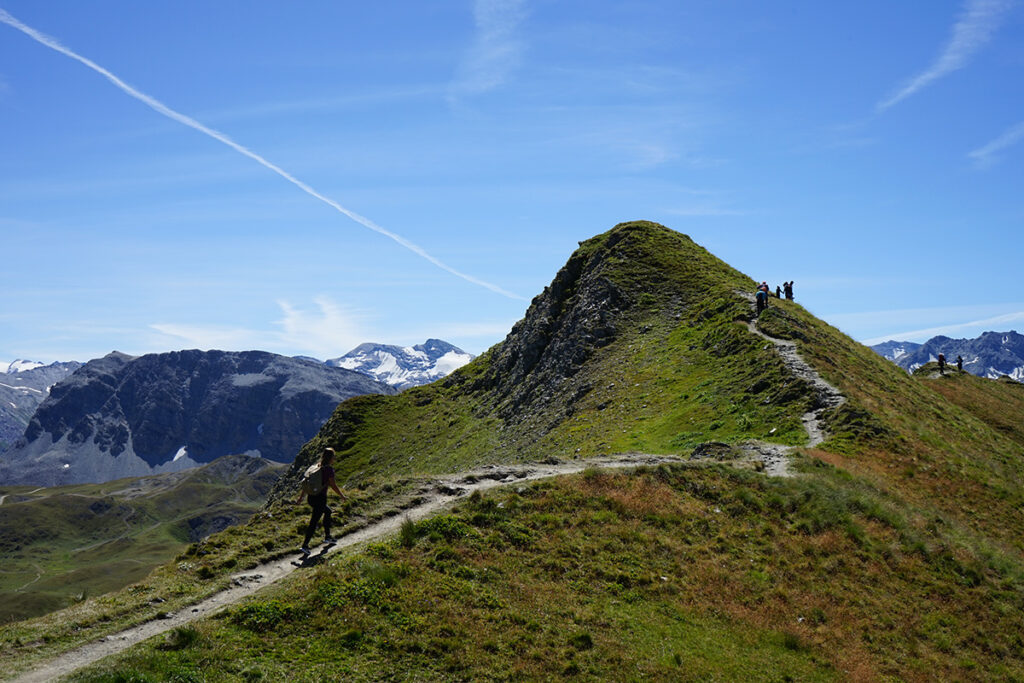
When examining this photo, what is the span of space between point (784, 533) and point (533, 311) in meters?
91.0

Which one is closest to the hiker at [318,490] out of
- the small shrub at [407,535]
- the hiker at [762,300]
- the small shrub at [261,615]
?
the small shrub at [407,535]

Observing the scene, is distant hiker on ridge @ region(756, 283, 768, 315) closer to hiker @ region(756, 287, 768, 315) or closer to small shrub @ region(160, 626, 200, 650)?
hiker @ region(756, 287, 768, 315)

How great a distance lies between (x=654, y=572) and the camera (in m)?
22.2

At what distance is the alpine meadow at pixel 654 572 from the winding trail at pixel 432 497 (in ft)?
0.51

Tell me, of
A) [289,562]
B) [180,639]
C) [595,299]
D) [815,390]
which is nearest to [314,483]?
[289,562]

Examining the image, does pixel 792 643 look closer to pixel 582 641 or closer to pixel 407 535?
pixel 582 641

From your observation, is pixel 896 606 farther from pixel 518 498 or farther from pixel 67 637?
pixel 67 637

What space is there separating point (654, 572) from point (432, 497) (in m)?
A: 10.6

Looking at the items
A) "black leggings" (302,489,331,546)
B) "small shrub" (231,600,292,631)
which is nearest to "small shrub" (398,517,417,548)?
"black leggings" (302,489,331,546)

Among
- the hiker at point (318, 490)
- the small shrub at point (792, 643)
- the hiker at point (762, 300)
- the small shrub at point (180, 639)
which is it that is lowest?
the small shrub at point (792, 643)

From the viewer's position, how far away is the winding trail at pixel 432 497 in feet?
51.4

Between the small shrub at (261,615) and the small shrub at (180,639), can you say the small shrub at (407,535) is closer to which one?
the small shrub at (261,615)

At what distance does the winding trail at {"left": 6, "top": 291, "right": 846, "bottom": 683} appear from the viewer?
617 inches

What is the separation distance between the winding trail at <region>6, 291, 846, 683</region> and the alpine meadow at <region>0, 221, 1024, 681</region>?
16 centimetres
